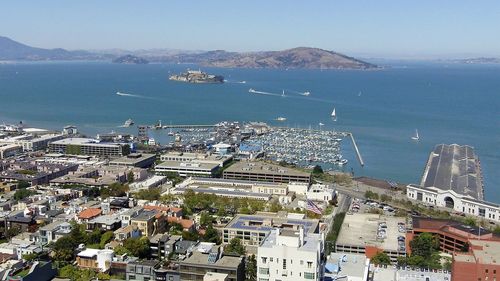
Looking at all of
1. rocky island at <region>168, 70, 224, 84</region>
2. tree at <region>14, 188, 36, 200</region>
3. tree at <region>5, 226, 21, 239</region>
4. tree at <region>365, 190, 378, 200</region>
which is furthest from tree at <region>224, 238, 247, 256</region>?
rocky island at <region>168, 70, 224, 84</region>

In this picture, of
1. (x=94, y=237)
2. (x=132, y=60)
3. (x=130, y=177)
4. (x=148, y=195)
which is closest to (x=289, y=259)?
(x=94, y=237)

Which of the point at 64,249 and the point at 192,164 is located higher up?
the point at 64,249

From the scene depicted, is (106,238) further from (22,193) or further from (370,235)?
(370,235)

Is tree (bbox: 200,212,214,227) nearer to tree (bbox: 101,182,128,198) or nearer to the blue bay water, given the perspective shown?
tree (bbox: 101,182,128,198)

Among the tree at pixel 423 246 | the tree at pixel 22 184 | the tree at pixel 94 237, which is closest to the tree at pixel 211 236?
the tree at pixel 94 237

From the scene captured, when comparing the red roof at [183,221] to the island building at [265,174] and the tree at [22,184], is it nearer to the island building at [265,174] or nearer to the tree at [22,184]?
the island building at [265,174]

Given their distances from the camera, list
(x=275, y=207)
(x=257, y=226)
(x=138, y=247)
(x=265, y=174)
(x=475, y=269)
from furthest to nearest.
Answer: (x=265, y=174)
(x=275, y=207)
(x=257, y=226)
(x=138, y=247)
(x=475, y=269)

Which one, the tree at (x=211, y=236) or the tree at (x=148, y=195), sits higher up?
the tree at (x=211, y=236)
